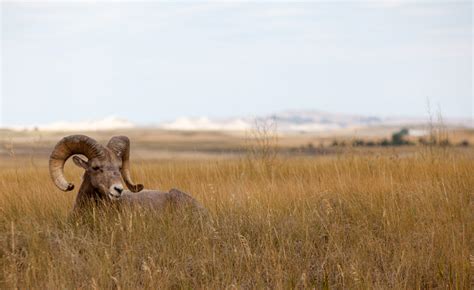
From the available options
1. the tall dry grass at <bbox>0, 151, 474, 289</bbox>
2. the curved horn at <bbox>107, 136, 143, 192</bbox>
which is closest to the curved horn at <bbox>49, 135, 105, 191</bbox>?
the curved horn at <bbox>107, 136, 143, 192</bbox>

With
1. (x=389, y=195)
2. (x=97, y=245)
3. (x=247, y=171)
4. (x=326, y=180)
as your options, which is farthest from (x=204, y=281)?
(x=247, y=171)

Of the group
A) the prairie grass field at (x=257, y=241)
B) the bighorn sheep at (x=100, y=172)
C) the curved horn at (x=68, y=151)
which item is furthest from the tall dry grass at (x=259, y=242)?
the curved horn at (x=68, y=151)

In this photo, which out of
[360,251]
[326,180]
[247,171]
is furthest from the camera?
[247,171]

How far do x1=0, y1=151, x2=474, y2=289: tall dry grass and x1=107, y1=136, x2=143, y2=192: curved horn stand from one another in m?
0.55

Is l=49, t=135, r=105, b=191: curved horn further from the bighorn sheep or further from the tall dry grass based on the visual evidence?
the tall dry grass

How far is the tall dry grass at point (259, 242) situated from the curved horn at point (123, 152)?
1.80 ft

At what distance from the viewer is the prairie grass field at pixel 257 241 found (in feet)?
23.9

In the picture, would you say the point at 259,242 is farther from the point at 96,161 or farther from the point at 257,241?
the point at 96,161

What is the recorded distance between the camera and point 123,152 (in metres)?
9.77

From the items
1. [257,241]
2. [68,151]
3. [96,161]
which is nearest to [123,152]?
[96,161]

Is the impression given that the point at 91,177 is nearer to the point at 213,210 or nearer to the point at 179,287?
the point at 213,210

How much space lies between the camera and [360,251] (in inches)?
314

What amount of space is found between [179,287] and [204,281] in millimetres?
252

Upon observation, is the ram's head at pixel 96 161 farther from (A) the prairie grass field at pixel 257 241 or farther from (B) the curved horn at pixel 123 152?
(A) the prairie grass field at pixel 257 241
